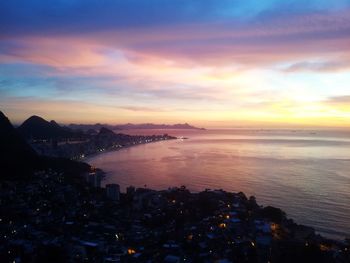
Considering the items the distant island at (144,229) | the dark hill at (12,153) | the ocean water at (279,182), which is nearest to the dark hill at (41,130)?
the ocean water at (279,182)

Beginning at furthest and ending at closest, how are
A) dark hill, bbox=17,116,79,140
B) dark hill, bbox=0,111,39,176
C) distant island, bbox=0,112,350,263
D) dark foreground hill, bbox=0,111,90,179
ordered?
dark hill, bbox=17,116,79,140
dark hill, bbox=0,111,39,176
dark foreground hill, bbox=0,111,90,179
distant island, bbox=0,112,350,263

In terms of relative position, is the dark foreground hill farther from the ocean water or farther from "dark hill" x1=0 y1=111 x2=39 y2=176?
the ocean water

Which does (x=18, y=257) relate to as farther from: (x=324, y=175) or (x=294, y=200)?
(x=324, y=175)

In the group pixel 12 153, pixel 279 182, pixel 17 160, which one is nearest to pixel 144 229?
pixel 17 160

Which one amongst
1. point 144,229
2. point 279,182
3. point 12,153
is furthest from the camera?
point 279,182

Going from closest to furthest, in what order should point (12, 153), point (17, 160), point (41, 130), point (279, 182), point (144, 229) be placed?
point (144, 229) → point (17, 160) → point (12, 153) → point (279, 182) → point (41, 130)

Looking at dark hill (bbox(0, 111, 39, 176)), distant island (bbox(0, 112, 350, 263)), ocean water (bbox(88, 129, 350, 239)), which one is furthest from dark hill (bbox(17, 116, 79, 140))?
distant island (bbox(0, 112, 350, 263))

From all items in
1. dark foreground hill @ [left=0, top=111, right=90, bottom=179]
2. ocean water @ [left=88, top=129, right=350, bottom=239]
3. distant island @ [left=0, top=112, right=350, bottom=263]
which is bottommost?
ocean water @ [left=88, top=129, right=350, bottom=239]

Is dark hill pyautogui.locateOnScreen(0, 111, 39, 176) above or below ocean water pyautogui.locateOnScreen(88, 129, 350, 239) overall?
above

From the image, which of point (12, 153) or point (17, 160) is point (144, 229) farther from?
point (12, 153)

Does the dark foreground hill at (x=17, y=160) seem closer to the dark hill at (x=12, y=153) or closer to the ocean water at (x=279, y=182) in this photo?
the dark hill at (x=12, y=153)

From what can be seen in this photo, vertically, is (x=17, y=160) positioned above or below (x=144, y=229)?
above
